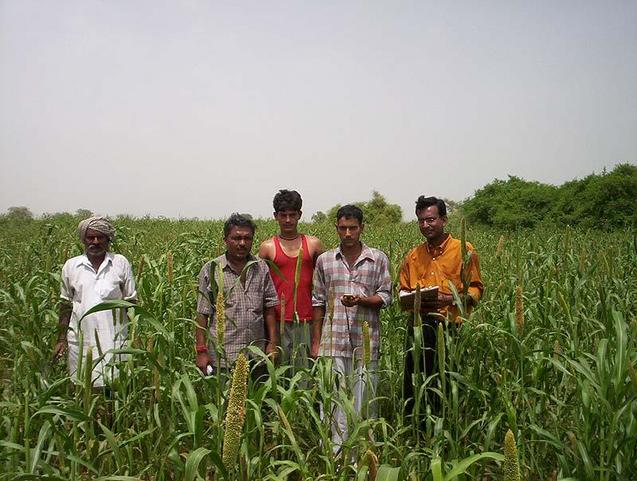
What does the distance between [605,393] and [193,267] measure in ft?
12.8

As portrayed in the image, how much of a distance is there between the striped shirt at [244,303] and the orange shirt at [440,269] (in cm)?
79

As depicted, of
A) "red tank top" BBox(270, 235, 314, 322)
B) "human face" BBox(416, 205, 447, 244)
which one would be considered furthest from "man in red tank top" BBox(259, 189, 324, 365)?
"human face" BBox(416, 205, 447, 244)

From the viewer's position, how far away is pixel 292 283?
2.92 meters

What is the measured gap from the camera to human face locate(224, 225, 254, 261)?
8.55ft

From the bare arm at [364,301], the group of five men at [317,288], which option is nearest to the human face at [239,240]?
the group of five men at [317,288]

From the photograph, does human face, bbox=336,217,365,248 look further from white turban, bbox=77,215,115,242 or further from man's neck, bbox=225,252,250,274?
white turban, bbox=77,215,115,242

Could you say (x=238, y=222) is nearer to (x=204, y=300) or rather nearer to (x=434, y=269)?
(x=204, y=300)

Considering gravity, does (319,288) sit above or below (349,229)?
below

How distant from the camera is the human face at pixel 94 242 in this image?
106 inches

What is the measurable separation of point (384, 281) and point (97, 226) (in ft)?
5.44

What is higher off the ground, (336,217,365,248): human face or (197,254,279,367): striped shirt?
(336,217,365,248): human face

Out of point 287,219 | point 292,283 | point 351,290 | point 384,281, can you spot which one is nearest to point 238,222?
point 287,219

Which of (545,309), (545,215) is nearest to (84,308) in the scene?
(545,309)

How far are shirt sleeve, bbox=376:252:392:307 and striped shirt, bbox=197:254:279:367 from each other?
59 cm
